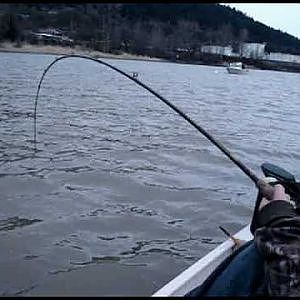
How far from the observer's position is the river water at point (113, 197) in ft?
18.3

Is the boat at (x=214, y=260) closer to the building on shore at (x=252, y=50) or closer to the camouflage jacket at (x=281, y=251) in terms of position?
the camouflage jacket at (x=281, y=251)

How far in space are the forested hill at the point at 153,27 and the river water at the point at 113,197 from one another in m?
39.7

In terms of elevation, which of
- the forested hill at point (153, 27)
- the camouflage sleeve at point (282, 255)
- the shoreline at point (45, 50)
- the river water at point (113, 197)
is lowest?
the river water at point (113, 197)

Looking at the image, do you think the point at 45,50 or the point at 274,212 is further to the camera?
the point at 45,50

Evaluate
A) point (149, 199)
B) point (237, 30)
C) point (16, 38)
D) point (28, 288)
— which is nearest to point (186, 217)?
point (149, 199)

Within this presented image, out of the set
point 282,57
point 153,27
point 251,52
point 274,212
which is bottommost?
point 282,57

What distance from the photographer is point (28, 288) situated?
511 cm

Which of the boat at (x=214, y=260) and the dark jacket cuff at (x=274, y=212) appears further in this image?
the boat at (x=214, y=260)

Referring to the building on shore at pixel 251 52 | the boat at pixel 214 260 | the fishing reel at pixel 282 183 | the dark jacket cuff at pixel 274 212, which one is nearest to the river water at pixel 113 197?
the boat at pixel 214 260

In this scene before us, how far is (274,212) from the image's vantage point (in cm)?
216

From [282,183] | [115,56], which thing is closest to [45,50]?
[115,56]

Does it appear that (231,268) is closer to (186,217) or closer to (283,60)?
(186,217)

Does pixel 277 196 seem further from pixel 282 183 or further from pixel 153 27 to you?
pixel 153 27

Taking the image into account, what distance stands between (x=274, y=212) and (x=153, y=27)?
109082mm
